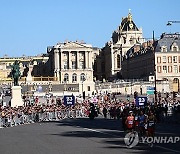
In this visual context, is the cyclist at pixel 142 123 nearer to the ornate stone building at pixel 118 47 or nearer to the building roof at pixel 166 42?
the building roof at pixel 166 42

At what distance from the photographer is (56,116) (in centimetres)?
5566

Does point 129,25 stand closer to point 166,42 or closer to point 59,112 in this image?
point 166,42

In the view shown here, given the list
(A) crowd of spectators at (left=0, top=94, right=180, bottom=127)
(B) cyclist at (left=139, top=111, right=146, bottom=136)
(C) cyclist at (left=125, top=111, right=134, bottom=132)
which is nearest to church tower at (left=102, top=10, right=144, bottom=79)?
(A) crowd of spectators at (left=0, top=94, right=180, bottom=127)

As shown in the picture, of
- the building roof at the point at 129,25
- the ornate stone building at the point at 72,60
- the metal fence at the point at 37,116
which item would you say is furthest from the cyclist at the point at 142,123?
Answer: the building roof at the point at 129,25

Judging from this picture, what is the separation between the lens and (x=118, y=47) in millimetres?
172000

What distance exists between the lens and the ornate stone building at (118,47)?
170750 mm

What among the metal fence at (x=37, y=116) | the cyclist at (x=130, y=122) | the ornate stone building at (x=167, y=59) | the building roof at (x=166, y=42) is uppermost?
the building roof at (x=166, y=42)

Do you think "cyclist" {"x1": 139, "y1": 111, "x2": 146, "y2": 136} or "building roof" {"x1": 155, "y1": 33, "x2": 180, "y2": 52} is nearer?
"cyclist" {"x1": 139, "y1": 111, "x2": 146, "y2": 136}

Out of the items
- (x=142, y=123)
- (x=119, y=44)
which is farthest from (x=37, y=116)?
(x=119, y=44)

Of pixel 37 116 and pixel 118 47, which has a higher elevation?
pixel 118 47

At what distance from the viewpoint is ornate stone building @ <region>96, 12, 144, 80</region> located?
170750mm

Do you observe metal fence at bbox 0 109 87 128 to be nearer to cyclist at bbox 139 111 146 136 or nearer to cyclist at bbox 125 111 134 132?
cyclist at bbox 125 111 134 132

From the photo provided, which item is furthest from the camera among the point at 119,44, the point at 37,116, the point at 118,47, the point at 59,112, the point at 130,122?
the point at 118,47

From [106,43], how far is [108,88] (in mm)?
63177
